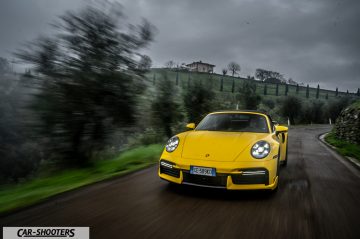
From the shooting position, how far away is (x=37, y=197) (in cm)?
461

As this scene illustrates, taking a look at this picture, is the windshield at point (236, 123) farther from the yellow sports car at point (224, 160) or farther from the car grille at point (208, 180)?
the car grille at point (208, 180)

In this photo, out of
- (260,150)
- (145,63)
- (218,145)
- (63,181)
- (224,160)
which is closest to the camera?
(224,160)

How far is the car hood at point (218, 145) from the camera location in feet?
14.6

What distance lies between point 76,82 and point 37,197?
3142 mm

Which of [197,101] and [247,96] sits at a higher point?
[247,96]

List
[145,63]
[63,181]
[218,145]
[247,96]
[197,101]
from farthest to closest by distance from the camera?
[247,96], [197,101], [145,63], [63,181], [218,145]

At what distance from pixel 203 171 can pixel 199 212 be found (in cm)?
64

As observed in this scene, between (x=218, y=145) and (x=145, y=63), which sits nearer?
(x=218, y=145)

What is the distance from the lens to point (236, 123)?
19.1 ft

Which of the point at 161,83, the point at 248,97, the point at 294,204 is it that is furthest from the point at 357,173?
the point at 248,97

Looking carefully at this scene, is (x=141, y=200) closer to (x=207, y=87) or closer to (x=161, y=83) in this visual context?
(x=161, y=83)

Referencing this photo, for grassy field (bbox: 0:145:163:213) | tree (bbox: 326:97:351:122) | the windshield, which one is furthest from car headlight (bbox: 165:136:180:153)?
tree (bbox: 326:97:351:122)

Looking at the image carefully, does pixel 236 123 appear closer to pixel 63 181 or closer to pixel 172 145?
pixel 172 145

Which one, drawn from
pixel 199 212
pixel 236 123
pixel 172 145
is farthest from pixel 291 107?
pixel 199 212
